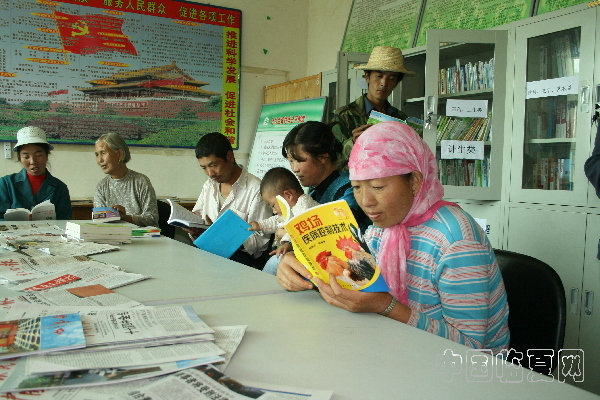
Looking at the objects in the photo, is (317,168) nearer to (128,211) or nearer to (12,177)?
(128,211)

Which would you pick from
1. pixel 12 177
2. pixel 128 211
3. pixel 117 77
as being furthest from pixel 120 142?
pixel 117 77

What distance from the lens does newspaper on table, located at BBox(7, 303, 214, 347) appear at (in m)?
0.82

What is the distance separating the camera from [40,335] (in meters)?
0.81

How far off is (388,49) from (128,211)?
6.75 feet

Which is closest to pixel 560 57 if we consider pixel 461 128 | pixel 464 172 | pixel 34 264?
pixel 461 128

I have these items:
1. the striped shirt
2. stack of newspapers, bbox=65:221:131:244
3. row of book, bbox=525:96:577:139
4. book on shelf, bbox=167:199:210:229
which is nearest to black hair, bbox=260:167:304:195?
book on shelf, bbox=167:199:210:229

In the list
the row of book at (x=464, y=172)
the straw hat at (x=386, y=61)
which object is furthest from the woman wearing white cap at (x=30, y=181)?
the row of book at (x=464, y=172)

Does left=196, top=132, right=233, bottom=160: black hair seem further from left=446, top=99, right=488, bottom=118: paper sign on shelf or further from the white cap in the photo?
left=446, top=99, right=488, bottom=118: paper sign on shelf

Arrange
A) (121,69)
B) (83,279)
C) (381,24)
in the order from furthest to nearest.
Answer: (121,69) → (381,24) → (83,279)

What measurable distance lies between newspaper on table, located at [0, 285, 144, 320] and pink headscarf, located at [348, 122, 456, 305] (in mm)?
626

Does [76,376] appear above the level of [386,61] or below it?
below

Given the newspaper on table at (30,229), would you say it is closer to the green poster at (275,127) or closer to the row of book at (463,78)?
the green poster at (275,127)

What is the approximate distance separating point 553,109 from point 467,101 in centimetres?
54

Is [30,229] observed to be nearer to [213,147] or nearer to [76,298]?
[213,147]
